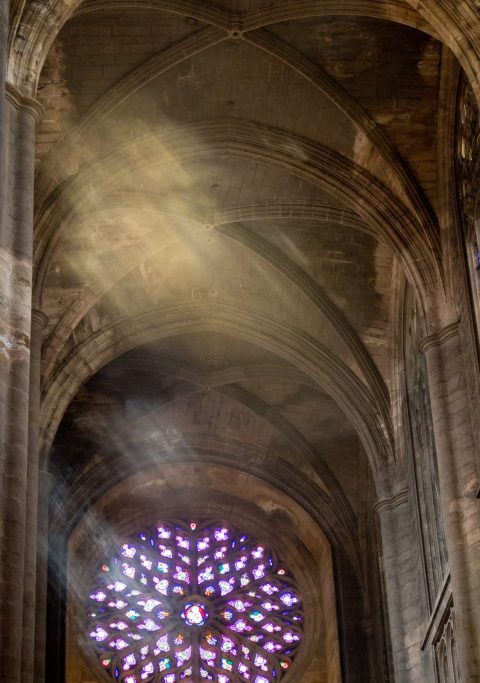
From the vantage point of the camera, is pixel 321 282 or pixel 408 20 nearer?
pixel 408 20

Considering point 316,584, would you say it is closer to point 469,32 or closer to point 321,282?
point 321,282

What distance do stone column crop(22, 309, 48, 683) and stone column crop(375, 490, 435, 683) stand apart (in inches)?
242

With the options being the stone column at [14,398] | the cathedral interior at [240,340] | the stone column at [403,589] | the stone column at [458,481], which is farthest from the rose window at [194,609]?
the stone column at [14,398]

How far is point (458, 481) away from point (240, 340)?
7680 millimetres

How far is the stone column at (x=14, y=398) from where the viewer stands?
11008 mm

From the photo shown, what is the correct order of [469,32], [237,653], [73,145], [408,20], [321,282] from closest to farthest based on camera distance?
[469,32] < [408,20] < [73,145] < [321,282] < [237,653]

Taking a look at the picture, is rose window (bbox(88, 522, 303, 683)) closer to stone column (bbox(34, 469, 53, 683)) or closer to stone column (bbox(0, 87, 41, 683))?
stone column (bbox(34, 469, 53, 683))

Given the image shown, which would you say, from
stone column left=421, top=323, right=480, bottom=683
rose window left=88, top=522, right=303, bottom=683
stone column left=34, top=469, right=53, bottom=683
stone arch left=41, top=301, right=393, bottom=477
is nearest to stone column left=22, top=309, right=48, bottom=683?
stone column left=34, top=469, right=53, bottom=683

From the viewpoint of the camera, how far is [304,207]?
20.6m

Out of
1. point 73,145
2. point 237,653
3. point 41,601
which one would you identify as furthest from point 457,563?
point 237,653

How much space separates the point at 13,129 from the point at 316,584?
14185 millimetres

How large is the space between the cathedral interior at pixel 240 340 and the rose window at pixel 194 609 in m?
0.04

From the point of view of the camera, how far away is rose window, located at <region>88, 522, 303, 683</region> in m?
24.8

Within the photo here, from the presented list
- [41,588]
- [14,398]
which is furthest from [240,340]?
[14,398]
